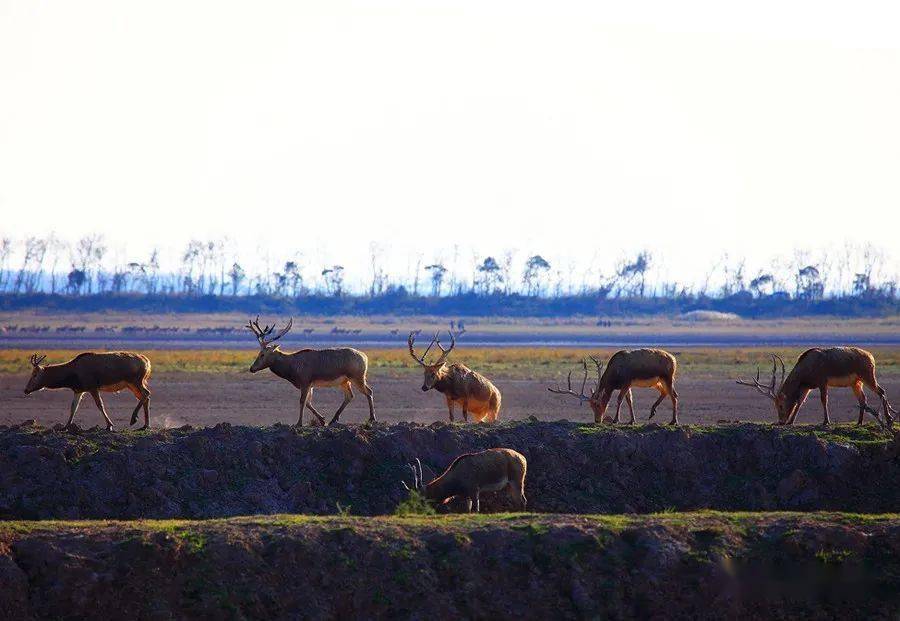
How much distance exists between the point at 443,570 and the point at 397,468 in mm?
5680

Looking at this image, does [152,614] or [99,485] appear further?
[99,485]

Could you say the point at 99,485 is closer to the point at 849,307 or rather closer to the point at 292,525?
the point at 292,525

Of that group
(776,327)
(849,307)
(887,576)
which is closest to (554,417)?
(887,576)

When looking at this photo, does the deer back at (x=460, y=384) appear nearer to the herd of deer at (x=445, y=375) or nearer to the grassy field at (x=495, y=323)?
the herd of deer at (x=445, y=375)

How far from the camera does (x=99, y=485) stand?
20.1 m

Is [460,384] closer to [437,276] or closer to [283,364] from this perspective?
[283,364]

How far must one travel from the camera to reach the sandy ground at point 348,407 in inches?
1251

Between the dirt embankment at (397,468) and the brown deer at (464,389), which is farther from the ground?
the brown deer at (464,389)

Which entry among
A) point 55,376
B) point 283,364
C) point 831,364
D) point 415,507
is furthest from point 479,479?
point 55,376

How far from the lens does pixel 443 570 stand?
51.0 feet

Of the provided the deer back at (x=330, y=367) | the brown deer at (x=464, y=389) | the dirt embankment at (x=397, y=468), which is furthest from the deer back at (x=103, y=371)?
the brown deer at (x=464, y=389)

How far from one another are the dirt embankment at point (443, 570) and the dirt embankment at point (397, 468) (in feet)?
12.7

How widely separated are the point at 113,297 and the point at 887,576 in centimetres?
12393

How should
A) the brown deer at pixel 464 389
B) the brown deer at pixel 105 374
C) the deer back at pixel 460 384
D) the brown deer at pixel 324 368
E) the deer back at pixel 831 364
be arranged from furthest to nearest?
the deer back at pixel 460 384, the brown deer at pixel 464 389, the deer back at pixel 831 364, the brown deer at pixel 324 368, the brown deer at pixel 105 374
